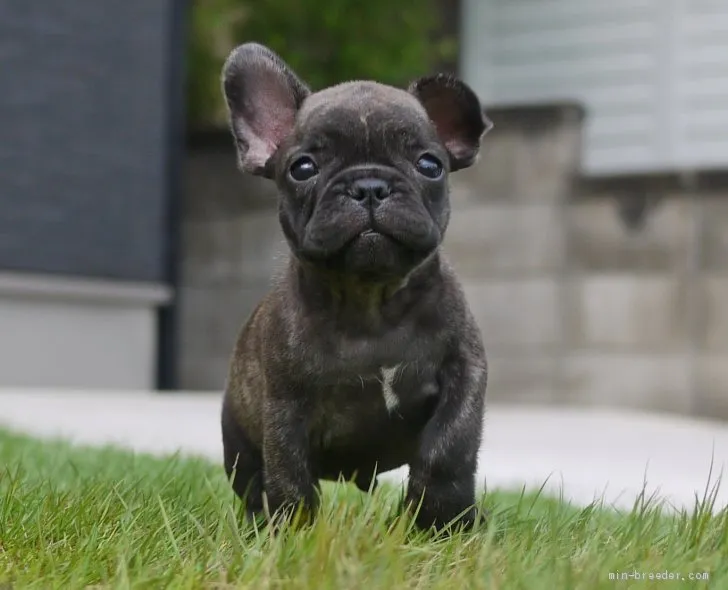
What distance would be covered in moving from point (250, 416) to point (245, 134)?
0.89 metres

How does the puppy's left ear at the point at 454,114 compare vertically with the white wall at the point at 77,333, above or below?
above

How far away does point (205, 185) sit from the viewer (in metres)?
12.0

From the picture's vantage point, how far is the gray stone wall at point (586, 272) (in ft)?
32.2

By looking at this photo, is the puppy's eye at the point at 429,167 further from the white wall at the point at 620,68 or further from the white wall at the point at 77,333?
the white wall at the point at 620,68

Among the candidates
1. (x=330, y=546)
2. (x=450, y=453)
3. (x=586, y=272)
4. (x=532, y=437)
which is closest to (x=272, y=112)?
(x=450, y=453)

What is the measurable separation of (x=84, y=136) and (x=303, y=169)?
824 cm

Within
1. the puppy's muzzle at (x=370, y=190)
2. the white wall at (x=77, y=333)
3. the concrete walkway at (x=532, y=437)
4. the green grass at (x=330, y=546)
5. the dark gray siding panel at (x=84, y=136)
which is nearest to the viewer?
the green grass at (x=330, y=546)

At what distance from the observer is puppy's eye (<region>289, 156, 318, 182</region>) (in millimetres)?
3150

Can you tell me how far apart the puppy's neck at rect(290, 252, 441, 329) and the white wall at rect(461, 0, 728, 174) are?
8.17 meters

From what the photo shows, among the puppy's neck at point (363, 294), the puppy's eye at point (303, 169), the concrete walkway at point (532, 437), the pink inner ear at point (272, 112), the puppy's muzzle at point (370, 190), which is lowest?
the concrete walkway at point (532, 437)

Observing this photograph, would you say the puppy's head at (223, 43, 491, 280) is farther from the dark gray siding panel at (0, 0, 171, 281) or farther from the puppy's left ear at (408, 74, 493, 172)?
the dark gray siding panel at (0, 0, 171, 281)

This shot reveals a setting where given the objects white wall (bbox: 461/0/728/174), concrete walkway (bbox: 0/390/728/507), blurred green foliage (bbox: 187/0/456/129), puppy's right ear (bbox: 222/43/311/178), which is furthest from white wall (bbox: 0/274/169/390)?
puppy's right ear (bbox: 222/43/311/178)

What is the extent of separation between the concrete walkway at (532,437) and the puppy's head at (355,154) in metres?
1.96

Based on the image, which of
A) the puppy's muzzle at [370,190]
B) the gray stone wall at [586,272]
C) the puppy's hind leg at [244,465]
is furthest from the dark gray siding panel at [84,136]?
the puppy's muzzle at [370,190]
